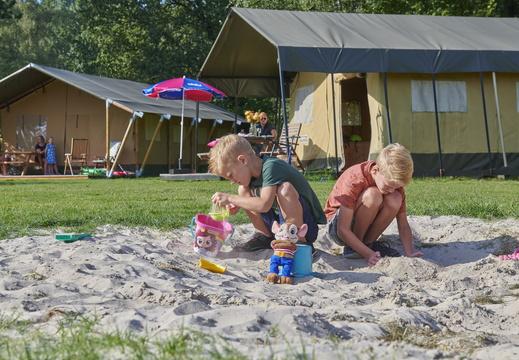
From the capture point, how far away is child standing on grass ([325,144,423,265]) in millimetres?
4594

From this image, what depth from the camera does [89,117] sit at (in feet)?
71.2

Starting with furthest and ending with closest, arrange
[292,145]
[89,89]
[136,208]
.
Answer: [89,89]
[292,145]
[136,208]

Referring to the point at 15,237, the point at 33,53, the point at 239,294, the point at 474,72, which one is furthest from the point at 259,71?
the point at 33,53

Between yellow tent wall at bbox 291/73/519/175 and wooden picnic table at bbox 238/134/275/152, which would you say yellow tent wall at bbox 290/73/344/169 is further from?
wooden picnic table at bbox 238/134/275/152

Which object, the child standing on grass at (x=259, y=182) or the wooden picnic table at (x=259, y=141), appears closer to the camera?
the child standing on grass at (x=259, y=182)

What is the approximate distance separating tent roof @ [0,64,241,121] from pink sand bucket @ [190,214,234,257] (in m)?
15.0

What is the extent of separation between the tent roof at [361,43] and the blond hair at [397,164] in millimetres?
8704

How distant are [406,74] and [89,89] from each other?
30.7 feet

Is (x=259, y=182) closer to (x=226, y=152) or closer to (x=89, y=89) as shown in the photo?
(x=226, y=152)

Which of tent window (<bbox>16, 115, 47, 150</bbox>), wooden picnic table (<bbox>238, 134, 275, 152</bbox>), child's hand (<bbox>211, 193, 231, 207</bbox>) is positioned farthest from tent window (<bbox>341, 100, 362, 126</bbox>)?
child's hand (<bbox>211, 193, 231, 207</bbox>)

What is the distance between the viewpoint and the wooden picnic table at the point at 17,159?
2097cm

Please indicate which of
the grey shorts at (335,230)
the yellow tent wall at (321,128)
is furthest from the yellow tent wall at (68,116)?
the grey shorts at (335,230)

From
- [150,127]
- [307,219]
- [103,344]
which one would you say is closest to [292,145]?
[150,127]

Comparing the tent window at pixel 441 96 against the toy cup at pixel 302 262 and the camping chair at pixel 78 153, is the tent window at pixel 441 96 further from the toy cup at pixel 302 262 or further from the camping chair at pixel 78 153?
the toy cup at pixel 302 262
